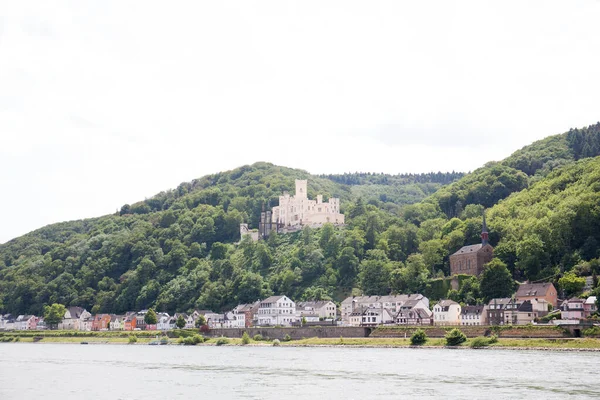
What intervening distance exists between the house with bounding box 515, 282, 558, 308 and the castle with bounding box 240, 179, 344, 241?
73137mm

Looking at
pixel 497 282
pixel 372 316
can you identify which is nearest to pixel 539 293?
pixel 497 282

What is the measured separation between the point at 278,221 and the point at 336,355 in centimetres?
9672

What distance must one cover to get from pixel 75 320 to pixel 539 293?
90747 mm

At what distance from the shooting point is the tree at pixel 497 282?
95.8m

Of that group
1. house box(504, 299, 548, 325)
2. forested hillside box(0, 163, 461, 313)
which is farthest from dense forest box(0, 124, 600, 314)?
house box(504, 299, 548, 325)

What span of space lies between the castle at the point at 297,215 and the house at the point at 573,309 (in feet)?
275

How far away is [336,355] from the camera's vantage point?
2923 inches

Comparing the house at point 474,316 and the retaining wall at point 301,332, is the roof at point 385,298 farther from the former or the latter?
the retaining wall at point 301,332

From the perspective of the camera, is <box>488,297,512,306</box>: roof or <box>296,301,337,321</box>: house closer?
<box>488,297,512,306</box>: roof

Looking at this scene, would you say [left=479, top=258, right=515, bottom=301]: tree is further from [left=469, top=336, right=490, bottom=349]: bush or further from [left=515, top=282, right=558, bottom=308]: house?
[left=469, top=336, right=490, bottom=349]: bush

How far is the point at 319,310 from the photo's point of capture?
115562mm

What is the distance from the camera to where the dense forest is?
10362 centimetres

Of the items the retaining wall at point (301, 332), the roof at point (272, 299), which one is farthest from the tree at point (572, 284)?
the roof at point (272, 299)

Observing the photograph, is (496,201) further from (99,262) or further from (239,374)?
(239,374)
